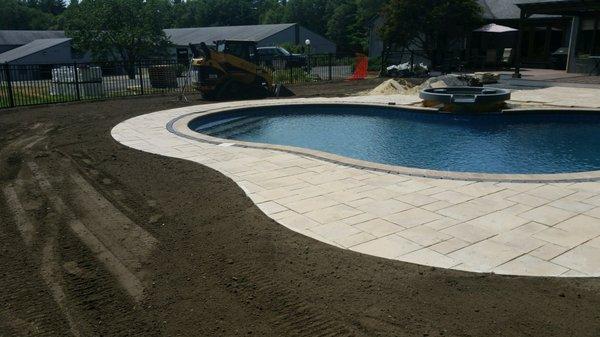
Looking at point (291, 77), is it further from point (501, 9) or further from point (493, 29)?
point (501, 9)

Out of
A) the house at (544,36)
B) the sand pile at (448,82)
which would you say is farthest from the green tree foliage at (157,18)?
the sand pile at (448,82)

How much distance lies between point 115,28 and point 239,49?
2415cm

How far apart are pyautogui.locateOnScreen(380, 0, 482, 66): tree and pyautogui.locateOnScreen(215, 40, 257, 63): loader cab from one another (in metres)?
10.9

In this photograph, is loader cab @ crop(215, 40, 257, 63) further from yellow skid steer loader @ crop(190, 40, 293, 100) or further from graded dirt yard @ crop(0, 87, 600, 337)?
graded dirt yard @ crop(0, 87, 600, 337)

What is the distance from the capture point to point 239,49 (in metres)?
17.3

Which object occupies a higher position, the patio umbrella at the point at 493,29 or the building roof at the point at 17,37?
the building roof at the point at 17,37

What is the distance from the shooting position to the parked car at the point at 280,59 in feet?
92.5

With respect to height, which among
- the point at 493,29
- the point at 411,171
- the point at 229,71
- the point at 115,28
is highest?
the point at 115,28

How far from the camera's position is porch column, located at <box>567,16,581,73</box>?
2433cm

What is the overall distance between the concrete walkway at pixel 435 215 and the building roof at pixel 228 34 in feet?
136

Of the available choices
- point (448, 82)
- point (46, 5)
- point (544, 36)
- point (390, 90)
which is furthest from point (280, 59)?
point (46, 5)

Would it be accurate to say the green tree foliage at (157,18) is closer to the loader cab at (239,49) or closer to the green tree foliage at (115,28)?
the green tree foliage at (115,28)

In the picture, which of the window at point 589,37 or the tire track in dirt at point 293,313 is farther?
the window at point 589,37

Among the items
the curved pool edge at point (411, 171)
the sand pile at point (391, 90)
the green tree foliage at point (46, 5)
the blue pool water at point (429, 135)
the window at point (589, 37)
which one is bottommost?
the blue pool water at point (429, 135)
